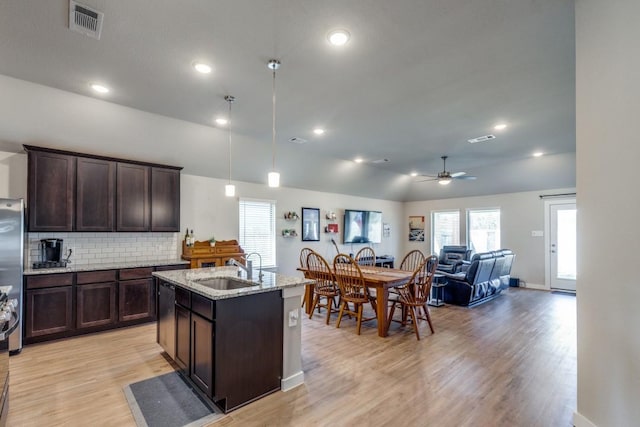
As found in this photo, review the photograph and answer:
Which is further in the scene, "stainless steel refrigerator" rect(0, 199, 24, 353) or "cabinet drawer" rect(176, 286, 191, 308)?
"stainless steel refrigerator" rect(0, 199, 24, 353)

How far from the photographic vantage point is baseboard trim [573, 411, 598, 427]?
85.4 inches

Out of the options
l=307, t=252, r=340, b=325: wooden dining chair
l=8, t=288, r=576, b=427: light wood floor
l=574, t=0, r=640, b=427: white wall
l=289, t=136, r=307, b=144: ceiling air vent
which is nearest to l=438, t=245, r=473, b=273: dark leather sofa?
l=8, t=288, r=576, b=427: light wood floor

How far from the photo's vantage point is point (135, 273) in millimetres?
4578

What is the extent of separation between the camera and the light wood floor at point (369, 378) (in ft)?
8.04

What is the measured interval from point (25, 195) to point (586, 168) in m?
6.28

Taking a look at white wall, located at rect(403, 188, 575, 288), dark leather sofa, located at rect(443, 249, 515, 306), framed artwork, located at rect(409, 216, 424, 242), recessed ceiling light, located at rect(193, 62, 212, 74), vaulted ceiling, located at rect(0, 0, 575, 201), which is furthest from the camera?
framed artwork, located at rect(409, 216, 424, 242)

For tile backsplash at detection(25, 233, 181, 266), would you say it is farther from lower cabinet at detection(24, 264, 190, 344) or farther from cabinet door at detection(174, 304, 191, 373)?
cabinet door at detection(174, 304, 191, 373)

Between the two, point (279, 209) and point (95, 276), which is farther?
point (279, 209)

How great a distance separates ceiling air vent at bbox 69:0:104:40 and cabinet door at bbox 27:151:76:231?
8.04 ft

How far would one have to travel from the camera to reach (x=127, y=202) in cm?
477

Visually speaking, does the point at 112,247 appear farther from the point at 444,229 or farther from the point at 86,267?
the point at 444,229

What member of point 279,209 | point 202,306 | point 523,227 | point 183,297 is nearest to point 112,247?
point 183,297

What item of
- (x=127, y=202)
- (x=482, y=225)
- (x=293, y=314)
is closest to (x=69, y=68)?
(x=127, y=202)

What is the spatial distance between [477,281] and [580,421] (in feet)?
12.7
